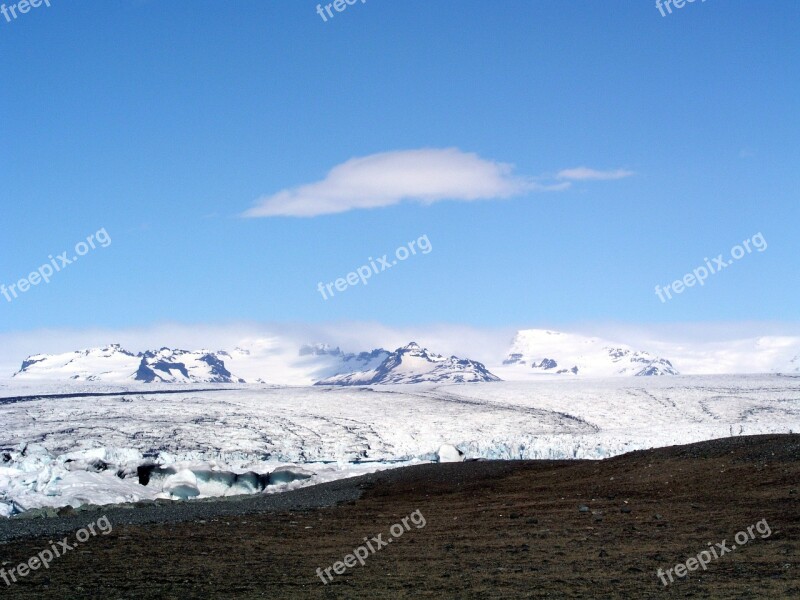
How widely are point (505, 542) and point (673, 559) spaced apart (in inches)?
90.3

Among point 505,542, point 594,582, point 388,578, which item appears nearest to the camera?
point 594,582

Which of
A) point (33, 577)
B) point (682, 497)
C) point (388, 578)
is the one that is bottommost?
point (682, 497)

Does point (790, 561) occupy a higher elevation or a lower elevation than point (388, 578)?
lower

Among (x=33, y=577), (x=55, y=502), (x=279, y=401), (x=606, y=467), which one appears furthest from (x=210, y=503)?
(x=279, y=401)

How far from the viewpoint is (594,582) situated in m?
8.23

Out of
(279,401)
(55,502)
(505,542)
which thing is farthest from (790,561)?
(279,401)

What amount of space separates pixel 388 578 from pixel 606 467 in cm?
1100

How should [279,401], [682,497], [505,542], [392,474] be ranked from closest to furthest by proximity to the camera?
[505,542], [682,497], [392,474], [279,401]

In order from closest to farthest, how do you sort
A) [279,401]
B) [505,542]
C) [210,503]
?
[505,542], [210,503], [279,401]

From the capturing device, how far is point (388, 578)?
8852mm

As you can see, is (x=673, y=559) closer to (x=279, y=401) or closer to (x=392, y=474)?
(x=392, y=474)

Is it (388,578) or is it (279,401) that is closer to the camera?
(388,578)

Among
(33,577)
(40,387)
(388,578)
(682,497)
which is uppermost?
(40,387)

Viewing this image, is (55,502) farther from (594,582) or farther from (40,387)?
(40,387)
